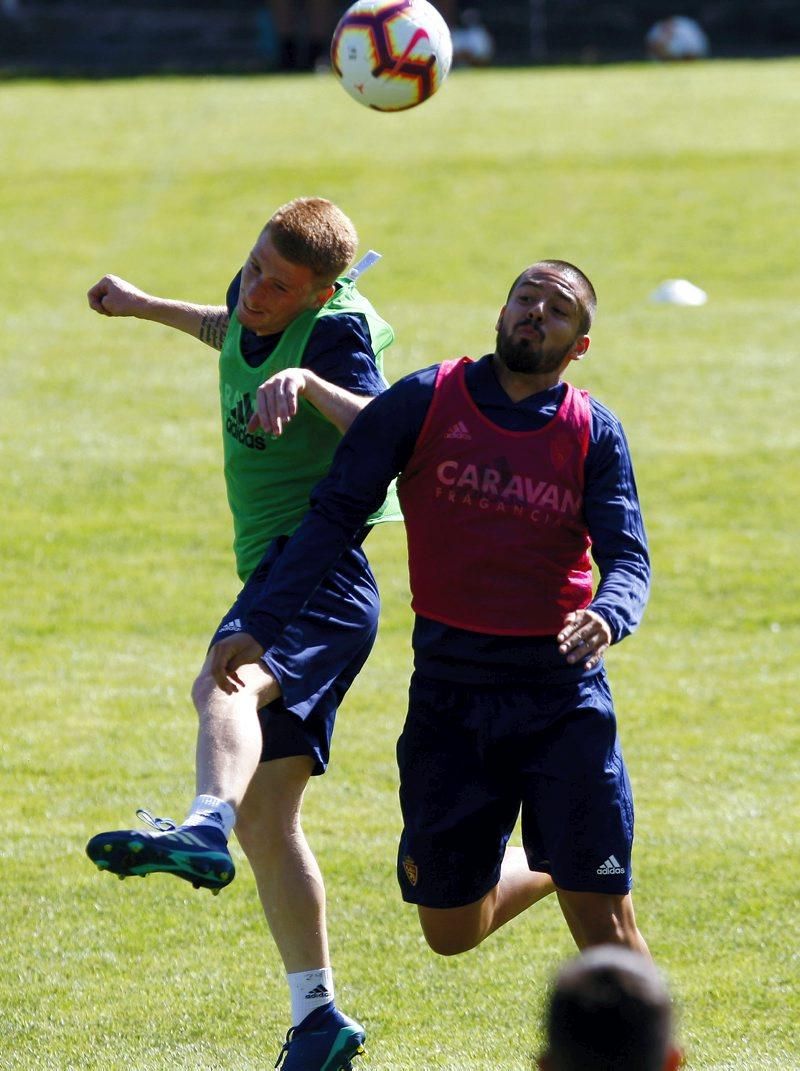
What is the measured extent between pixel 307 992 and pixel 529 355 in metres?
1.97

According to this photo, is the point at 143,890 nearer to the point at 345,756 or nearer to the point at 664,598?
the point at 345,756

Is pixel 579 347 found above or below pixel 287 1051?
above

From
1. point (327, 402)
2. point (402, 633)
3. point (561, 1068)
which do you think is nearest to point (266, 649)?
point (327, 402)

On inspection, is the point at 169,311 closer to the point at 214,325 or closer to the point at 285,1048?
the point at 214,325

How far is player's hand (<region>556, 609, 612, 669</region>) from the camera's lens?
4352 mm

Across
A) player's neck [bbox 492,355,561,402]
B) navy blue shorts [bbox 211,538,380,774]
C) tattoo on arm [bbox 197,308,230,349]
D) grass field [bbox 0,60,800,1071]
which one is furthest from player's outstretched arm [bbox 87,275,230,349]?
grass field [bbox 0,60,800,1071]

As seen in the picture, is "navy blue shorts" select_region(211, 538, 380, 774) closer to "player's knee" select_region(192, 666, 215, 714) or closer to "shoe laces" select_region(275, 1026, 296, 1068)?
"player's knee" select_region(192, 666, 215, 714)

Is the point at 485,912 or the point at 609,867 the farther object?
the point at 485,912

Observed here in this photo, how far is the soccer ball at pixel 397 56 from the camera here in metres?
8.30

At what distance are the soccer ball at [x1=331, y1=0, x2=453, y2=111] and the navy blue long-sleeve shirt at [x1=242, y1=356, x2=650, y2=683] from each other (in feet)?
12.6

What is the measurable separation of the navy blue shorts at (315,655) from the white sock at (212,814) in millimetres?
567

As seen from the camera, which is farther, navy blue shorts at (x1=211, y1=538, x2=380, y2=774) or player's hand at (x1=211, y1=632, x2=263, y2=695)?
navy blue shorts at (x1=211, y1=538, x2=380, y2=774)

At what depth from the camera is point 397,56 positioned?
836 cm

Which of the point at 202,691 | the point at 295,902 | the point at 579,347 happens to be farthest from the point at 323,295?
the point at 295,902
